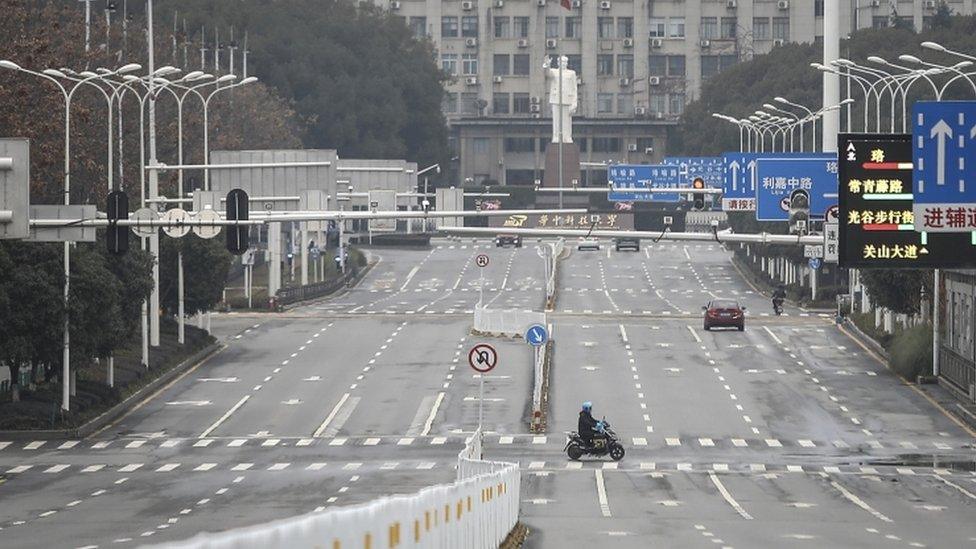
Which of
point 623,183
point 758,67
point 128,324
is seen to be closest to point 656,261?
point 623,183

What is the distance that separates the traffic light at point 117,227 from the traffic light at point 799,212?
15026 millimetres

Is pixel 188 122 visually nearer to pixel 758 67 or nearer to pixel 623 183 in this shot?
pixel 623 183

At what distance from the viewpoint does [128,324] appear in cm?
6675

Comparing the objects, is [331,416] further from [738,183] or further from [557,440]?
[738,183]

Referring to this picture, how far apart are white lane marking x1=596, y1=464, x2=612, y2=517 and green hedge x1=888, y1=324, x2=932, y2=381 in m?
24.4

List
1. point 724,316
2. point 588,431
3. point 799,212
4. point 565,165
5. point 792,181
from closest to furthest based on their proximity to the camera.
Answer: point 799,212 < point 588,431 < point 792,181 < point 724,316 < point 565,165

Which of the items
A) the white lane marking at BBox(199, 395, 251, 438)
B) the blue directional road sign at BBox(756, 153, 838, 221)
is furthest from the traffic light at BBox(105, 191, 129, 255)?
the blue directional road sign at BBox(756, 153, 838, 221)

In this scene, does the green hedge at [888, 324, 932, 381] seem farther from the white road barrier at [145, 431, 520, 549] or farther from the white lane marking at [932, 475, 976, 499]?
the white road barrier at [145, 431, 520, 549]

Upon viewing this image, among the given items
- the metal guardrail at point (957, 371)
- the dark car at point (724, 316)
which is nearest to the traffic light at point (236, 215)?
the metal guardrail at point (957, 371)

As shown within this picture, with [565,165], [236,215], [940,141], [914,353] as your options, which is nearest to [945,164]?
[940,141]

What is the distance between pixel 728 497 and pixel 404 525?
27569 millimetres

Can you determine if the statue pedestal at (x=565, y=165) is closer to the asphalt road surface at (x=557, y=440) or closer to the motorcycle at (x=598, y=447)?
the asphalt road surface at (x=557, y=440)

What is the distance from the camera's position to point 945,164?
34.1 metres

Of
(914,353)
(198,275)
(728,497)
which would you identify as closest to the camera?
(728,497)
